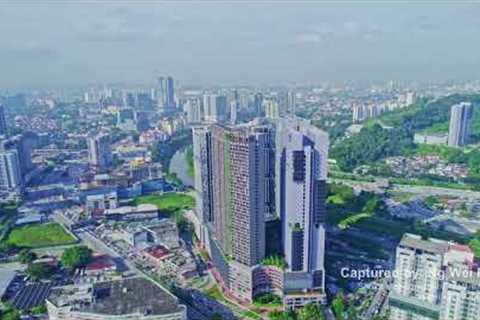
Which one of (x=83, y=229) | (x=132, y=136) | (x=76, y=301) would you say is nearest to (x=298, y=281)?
(x=76, y=301)

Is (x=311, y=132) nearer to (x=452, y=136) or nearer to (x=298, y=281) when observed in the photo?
(x=298, y=281)

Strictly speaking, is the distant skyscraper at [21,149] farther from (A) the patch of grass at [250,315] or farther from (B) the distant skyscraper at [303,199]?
(B) the distant skyscraper at [303,199]

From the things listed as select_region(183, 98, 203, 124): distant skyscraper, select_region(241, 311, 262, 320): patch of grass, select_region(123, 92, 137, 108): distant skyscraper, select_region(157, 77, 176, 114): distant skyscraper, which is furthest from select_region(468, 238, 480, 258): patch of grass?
select_region(123, 92, 137, 108): distant skyscraper

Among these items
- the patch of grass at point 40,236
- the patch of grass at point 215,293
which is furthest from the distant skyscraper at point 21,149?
the patch of grass at point 215,293

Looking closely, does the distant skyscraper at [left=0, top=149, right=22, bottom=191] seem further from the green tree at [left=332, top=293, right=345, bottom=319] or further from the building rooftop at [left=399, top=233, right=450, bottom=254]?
the building rooftop at [left=399, top=233, right=450, bottom=254]

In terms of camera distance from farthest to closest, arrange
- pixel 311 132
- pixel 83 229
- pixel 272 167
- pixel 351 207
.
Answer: pixel 351 207 < pixel 83 229 < pixel 272 167 < pixel 311 132

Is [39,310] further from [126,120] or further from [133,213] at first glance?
[126,120]

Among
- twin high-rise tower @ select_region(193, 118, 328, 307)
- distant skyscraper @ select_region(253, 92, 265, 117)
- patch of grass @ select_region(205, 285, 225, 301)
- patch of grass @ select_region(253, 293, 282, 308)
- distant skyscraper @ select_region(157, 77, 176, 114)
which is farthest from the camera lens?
distant skyscraper @ select_region(157, 77, 176, 114)
